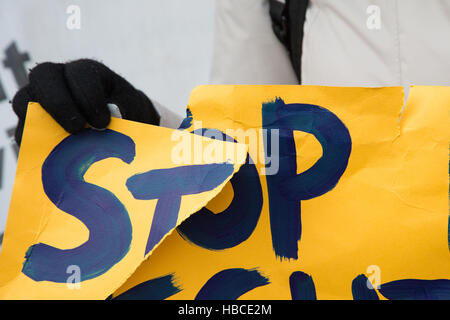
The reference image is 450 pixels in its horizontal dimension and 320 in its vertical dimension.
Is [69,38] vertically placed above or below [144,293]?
above

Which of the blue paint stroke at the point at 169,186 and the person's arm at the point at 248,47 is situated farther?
the person's arm at the point at 248,47

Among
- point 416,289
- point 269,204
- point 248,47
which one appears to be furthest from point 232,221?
point 248,47

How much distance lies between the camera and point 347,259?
310 mm

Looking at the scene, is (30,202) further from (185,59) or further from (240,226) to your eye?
(185,59)

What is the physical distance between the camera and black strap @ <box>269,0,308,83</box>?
455 millimetres

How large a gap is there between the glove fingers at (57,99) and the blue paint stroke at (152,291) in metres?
0.16

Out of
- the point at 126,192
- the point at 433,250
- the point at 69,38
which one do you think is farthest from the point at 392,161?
the point at 69,38

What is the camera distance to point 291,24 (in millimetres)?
471

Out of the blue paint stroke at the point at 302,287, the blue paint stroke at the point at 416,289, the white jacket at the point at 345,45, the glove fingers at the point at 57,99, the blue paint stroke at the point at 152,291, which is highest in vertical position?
the white jacket at the point at 345,45

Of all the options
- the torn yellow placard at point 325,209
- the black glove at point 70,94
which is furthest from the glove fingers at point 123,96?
the torn yellow placard at point 325,209

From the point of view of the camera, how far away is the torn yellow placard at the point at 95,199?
29cm

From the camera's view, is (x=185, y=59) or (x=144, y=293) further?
(x=185, y=59)

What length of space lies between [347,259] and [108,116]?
0.87ft

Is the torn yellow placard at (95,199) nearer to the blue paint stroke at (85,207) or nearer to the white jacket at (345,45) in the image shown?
the blue paint stroke at (85,207)
